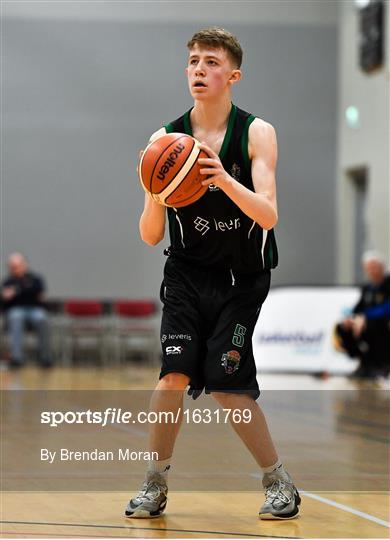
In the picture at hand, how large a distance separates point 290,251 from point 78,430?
9703mm

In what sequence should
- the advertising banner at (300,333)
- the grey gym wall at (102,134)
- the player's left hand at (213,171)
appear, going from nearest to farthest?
the player's left hand at (213,171) → the advertising banner at (300,333) → the grey gym wall at (102,134)

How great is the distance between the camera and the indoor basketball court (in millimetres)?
3895

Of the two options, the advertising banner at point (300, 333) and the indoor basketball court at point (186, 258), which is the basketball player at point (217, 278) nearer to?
the indoor basketball court at point (186, 258)

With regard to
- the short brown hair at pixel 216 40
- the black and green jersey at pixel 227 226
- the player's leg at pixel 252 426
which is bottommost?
the player's leg at pixel 252 426

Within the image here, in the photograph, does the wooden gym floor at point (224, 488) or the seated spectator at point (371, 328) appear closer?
the wooden gym floor at point (224, 488)

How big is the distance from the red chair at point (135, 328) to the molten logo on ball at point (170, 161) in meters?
11.0

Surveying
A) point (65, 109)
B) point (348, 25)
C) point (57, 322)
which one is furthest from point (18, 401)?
point (348, 25)

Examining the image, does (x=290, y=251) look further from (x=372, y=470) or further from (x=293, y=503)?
(x=293, y=503)

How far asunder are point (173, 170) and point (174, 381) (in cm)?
78

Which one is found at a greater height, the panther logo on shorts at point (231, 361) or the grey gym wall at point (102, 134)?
the grey gym wall at point (102, 134)

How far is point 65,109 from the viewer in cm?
1555

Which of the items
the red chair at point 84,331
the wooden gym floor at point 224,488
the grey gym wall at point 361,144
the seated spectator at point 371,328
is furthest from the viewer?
the red chair at point 84,331

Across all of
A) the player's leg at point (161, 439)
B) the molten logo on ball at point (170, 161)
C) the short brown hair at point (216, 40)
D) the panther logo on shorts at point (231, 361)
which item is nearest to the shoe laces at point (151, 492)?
the player's leg at point (161, 439)

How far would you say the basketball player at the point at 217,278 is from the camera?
376 cm
